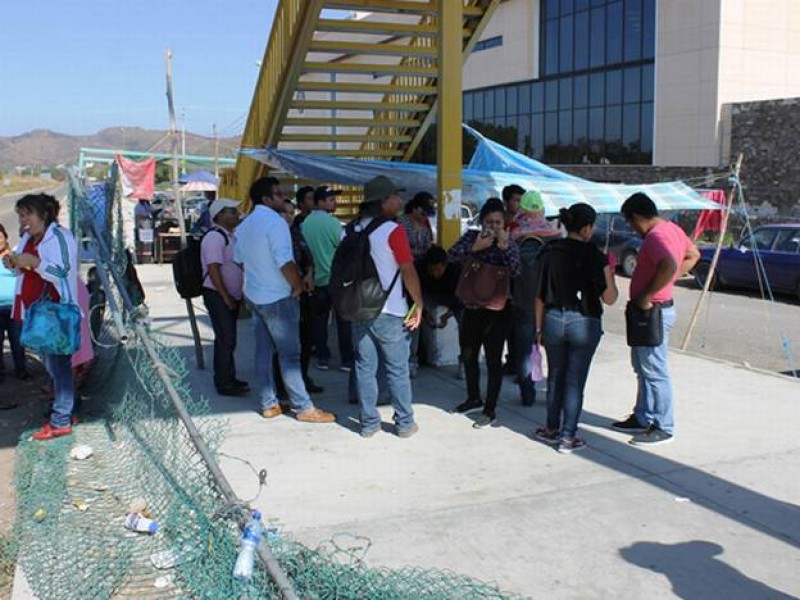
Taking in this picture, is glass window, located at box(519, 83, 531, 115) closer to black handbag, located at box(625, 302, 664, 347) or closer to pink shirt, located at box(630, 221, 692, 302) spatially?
pink shirt, located at box(630, 221, 692, 302)

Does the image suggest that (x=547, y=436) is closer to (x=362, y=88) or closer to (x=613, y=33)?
(x=362, y=88)

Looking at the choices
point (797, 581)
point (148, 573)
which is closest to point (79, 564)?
point (148, 573)

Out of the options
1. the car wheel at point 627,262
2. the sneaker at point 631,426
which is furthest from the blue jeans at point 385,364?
the car wheel at point 627,262

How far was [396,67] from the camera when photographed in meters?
10.1

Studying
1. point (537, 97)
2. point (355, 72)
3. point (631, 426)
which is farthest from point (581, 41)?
point (631, 426)

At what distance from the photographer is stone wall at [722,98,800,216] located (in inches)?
992

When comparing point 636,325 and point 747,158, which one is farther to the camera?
point 747,158

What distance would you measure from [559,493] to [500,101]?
3701cm

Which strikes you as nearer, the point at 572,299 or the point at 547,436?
the point at 572,299

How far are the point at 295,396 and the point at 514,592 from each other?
2929 millimetres

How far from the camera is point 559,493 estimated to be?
4.74 m

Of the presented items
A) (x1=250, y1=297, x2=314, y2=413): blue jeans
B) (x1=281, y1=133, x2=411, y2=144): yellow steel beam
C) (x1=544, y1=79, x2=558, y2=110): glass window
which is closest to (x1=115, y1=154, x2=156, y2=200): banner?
(x1=281, y1=133, x2=411, y2=144): yellow steel beam

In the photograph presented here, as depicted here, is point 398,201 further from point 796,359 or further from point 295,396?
point 796,359

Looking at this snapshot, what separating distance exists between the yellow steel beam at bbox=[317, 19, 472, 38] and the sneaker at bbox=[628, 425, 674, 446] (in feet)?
17.2
